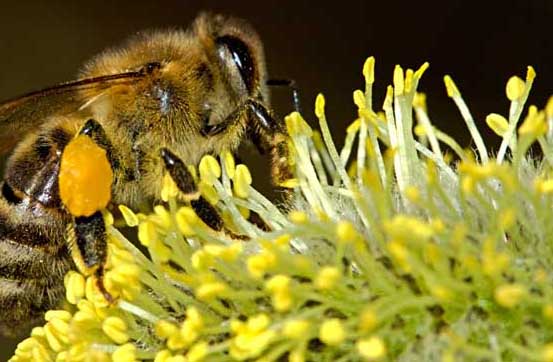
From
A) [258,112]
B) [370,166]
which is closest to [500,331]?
[370,166]

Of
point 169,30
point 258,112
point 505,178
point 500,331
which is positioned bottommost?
point 500,331

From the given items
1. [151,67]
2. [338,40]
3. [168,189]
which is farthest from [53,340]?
[338,40]

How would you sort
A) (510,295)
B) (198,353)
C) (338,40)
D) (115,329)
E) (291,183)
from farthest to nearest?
(338,40) < (291,183) < (115,329) < (198,353) < (510,295)

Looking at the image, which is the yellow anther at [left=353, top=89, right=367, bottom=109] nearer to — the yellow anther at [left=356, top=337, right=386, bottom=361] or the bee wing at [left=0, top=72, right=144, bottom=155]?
the bee wing at [left=0, top=72, right=144, bottom=155]

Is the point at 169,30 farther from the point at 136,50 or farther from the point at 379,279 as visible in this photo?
the point at 379,279

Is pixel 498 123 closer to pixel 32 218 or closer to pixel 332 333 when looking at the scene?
pixel 332 333

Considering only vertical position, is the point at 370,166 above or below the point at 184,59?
below
